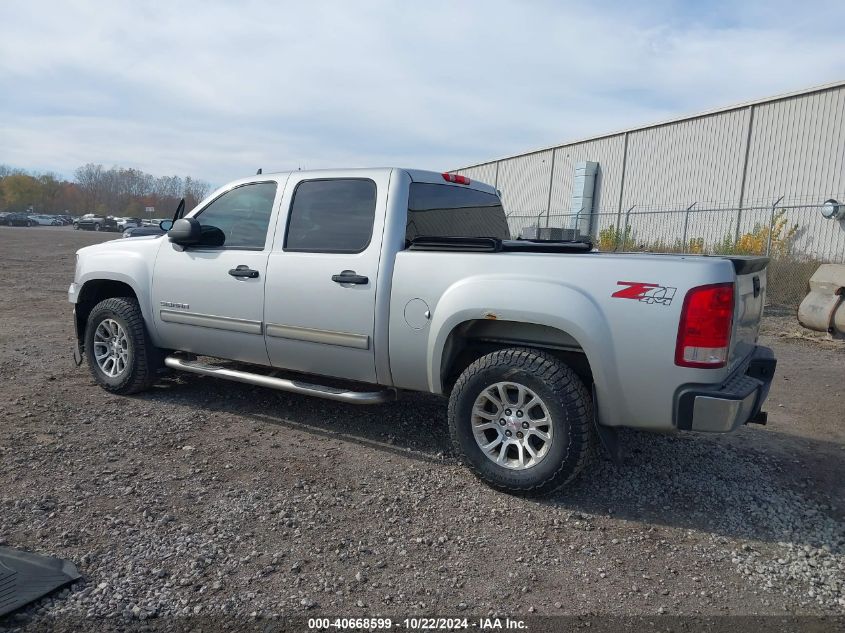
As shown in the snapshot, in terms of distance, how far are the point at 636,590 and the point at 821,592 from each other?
0.86 meters

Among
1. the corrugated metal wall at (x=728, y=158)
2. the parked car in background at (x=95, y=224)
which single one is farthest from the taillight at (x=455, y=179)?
the parked car in background at (x=95, y=224)

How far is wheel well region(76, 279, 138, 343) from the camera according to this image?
6090mm

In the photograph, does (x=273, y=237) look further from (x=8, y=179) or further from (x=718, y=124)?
(x=8, y=179)

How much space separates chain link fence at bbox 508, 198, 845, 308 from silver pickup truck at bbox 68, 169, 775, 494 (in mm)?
8203

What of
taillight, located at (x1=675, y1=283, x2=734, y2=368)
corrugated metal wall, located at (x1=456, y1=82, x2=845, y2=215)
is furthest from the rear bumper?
corrugated metal wall, located at (x1=456, y1=82, x2=845, y2=215)

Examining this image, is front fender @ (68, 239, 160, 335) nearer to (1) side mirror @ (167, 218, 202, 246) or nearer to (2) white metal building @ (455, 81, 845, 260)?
(1) side mirror @ (167, 218, 202, 246)

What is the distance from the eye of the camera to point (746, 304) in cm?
397

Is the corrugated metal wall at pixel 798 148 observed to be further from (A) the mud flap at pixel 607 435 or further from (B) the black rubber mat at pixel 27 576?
(B) the black rubber mat at pixel 27 576

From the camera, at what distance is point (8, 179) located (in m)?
108

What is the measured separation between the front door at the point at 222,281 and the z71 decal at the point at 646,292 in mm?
2654

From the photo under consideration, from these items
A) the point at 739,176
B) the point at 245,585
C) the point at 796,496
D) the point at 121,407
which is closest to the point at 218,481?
the point at 245,585

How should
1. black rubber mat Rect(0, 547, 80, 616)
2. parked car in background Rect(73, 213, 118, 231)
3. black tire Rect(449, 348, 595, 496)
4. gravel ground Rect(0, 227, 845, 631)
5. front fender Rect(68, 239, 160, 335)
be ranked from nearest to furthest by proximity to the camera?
black rubber mat Rect(0, 547, 80, 616), gravel ground Rect(0, 227, 845, 631), black tire Rect(449, 348, 595, 496), front fender Rect(68, 239, 160, 335), parked car in background Rect(73, 213, 118, 231)

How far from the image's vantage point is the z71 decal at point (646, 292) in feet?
11.4

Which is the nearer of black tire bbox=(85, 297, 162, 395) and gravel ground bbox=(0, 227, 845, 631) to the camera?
gravel ground bbox=(0, 227, 845, 631)
